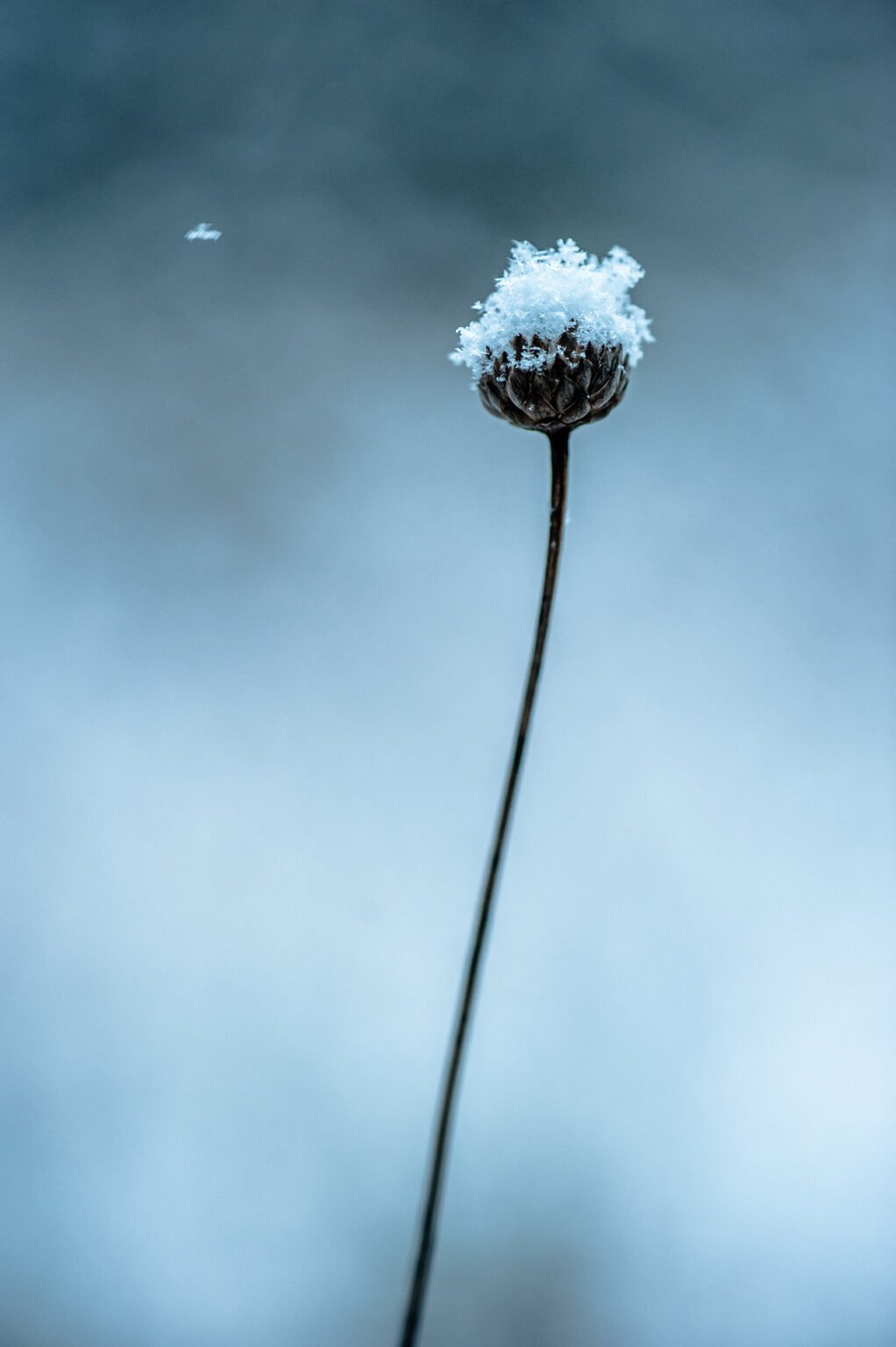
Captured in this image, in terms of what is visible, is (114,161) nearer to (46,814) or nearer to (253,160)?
(253,160)

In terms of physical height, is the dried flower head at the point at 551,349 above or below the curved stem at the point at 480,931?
above

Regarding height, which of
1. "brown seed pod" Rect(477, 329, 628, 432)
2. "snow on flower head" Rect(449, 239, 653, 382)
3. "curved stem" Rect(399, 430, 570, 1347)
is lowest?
"curved stem" Rect(399, 430, 570, 1347)

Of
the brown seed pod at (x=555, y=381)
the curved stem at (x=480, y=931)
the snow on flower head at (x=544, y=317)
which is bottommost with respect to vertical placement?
the curved stem at (x=480, y=931)

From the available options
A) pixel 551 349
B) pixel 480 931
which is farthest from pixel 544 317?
pixel 480 931

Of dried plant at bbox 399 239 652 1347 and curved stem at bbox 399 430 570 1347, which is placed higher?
dried plant at bbox 399 239 652 1347

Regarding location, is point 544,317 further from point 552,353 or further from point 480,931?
point 480,931
